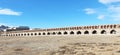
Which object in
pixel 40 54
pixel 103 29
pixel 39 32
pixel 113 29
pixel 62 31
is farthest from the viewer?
pixel 39 32

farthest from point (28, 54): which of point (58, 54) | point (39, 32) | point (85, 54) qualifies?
point (39, 32)

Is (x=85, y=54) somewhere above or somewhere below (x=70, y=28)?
below

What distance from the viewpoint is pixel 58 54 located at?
12.9 meters

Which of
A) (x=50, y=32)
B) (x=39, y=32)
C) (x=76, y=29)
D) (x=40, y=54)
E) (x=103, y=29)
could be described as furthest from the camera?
(x=39, y=32)

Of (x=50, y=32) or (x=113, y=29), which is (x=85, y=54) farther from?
(x=50, y=32)

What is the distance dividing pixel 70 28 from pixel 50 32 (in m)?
18.1

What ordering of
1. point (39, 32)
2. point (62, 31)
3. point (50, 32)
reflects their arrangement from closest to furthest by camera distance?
point (62, 31), point (50, 32), point (39, 32)

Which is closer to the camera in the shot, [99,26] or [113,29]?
[113,29]

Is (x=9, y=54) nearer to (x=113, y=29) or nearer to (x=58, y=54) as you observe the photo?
(x=58, y=54)

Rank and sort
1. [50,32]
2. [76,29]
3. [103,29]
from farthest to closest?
[50,32] → [76,29] → [103,29]

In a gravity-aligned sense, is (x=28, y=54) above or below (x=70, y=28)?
below

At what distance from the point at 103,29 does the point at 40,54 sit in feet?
159

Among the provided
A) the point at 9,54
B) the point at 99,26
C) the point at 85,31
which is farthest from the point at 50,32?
the point at 9,54

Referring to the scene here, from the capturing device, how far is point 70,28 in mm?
78500
